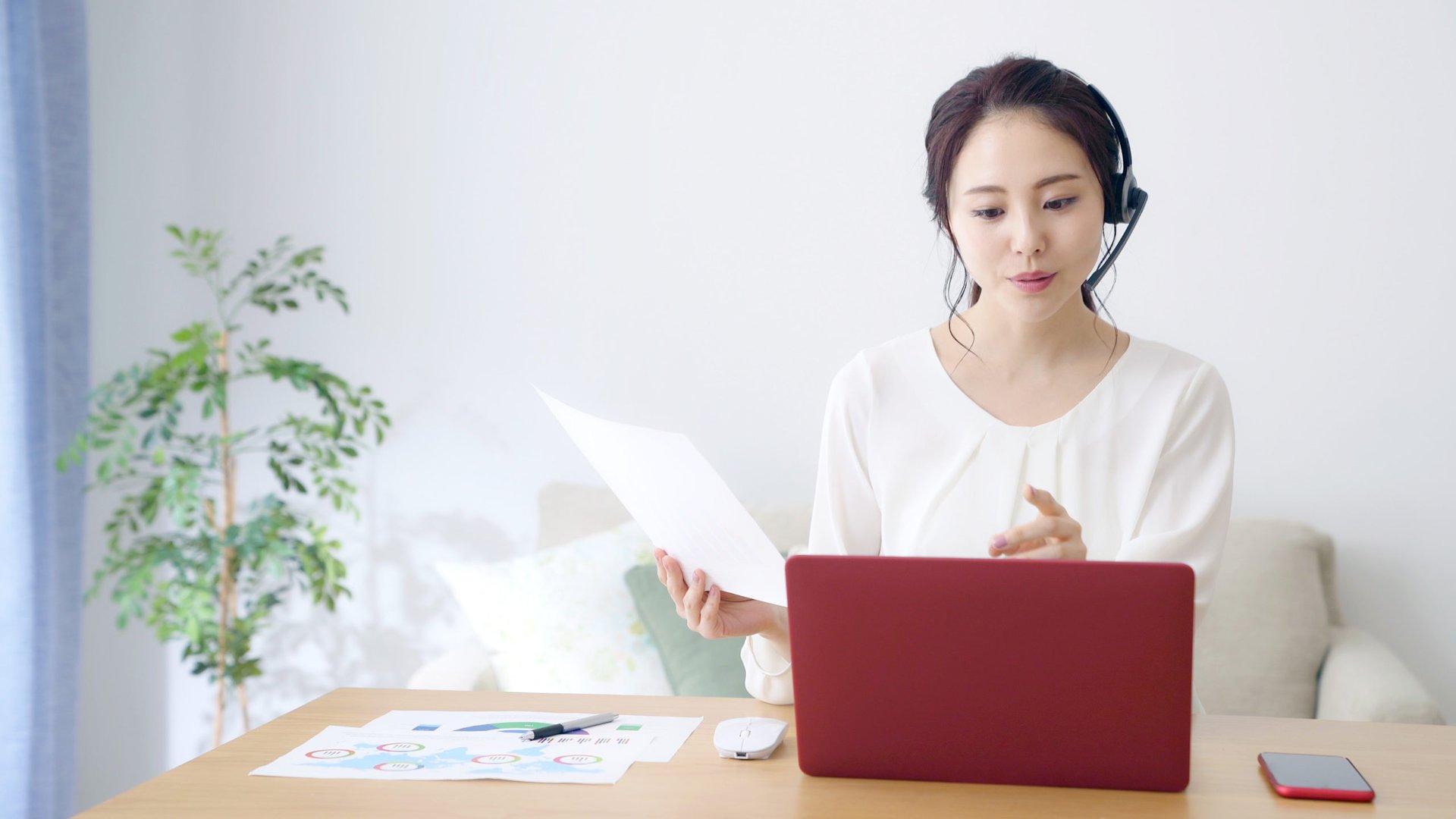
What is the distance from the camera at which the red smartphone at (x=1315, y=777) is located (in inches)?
32.0

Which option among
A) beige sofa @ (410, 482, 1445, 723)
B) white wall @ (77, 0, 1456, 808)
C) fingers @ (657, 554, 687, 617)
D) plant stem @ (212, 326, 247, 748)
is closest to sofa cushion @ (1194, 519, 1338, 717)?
beige sofa @ (410, 482, 1445, 723)

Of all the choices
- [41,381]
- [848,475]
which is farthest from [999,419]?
[41,381]

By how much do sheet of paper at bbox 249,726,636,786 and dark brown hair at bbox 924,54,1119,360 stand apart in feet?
2.35

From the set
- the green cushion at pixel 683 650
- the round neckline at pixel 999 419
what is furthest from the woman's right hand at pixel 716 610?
the green cushion at pixel 683 650

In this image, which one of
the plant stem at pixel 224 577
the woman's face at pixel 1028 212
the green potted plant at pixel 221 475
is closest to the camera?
the woman's face at pixel 1028 212

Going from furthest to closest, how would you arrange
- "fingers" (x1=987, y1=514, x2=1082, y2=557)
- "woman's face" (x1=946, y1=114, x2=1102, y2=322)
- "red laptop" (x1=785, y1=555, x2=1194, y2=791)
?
"woman's face" (x1=946, y1=114, x2=1102, y2=322) < "fingers" (x1=987, y1=514, x2=1082, y2=557) < "red laptop" (x1=785, y1=555, x2=1194, y2=791)

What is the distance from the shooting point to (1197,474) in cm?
124

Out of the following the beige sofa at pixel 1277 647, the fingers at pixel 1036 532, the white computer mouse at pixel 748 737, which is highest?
the fingers at pixel 1036 532

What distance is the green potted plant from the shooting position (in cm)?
218

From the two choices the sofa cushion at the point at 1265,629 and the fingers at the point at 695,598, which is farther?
the sofa cushion at the point at 1265,629

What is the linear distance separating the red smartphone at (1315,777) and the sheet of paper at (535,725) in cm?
47

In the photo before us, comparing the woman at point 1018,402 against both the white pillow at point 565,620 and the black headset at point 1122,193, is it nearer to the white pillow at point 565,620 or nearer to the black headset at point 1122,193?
the black headset at point 1122,193

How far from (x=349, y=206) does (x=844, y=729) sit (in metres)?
2.15

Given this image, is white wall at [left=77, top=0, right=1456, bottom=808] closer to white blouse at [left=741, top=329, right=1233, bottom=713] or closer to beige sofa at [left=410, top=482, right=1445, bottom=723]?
beige sofa at [left=410, top=482, right=1445, bottom=723]
